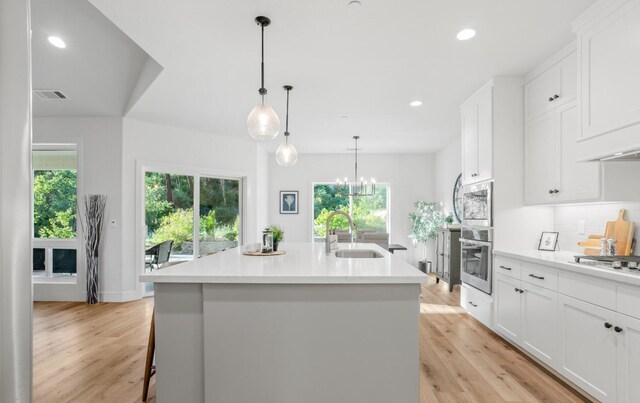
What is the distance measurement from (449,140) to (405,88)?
9.52 feet

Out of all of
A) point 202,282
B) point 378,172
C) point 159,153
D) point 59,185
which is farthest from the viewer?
point 378,172

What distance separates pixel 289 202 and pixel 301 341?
232 inches

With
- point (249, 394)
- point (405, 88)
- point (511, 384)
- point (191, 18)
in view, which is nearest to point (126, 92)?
point (191, 18)

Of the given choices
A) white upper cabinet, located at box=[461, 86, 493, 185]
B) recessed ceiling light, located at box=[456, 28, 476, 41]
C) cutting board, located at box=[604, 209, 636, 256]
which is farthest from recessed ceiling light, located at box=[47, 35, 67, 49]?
cutting board, located at box=[604, 209, 636, 256]

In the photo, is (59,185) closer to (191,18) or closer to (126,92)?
(126,92)

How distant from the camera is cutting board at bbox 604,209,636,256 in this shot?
7.93 feet

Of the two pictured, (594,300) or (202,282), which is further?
(594,300)

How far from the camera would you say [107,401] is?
2156 millimetres

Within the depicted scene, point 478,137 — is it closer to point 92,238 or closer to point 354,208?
point 354,208

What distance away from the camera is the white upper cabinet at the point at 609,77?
1.94m

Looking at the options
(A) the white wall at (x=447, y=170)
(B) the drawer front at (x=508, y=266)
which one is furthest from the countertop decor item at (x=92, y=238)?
(A) the white wall at (x=447, y=170)

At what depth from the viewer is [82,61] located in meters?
3.78

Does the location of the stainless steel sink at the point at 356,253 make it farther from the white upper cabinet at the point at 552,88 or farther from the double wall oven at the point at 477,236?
the white upper cabinet at the point at 552,88

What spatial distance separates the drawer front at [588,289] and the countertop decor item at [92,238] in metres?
5.03
